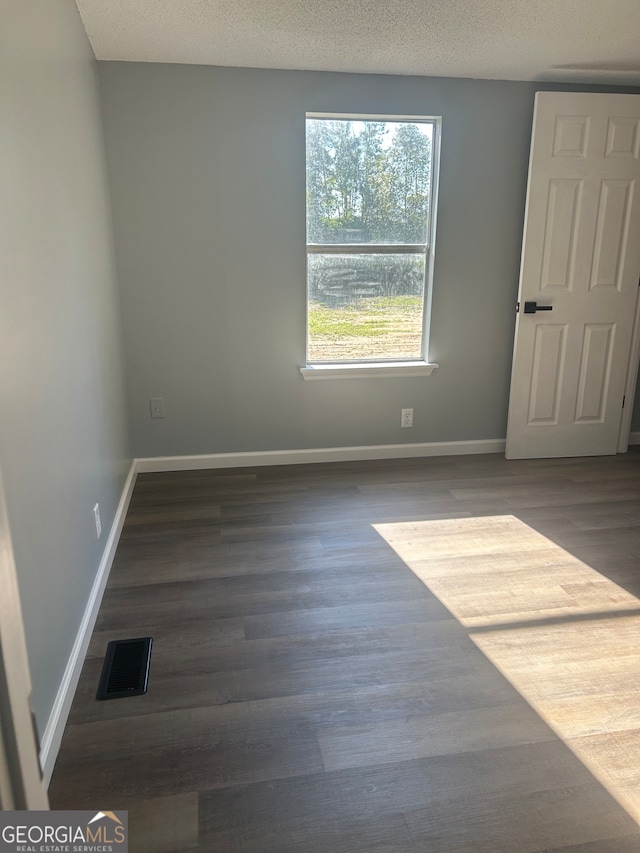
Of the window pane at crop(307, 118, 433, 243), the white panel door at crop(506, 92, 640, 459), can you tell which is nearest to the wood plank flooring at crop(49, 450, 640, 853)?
the white panel door at crop(506, 92, 640, 459)

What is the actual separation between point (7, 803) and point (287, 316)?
334 centimetres

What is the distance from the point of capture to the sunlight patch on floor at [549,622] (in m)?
1.78

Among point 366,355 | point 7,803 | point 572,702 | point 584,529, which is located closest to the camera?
point 7,803

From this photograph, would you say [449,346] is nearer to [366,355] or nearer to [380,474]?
[366,355]

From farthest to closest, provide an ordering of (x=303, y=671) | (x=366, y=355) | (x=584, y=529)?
(x=366, y=355) → (x=584, y=529) → (x=303, y=671)

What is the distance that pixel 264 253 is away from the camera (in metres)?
3.69

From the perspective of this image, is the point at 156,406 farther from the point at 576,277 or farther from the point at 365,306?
the point at 576,277

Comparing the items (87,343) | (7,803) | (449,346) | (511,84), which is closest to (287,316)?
(449,346)

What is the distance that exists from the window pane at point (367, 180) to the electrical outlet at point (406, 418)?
111 centimetres

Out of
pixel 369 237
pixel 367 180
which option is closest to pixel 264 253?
pixel 369 237

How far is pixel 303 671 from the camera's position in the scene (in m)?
2.05

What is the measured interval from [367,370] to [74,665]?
8.31ft

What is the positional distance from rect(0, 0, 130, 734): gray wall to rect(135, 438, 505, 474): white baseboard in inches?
38.4

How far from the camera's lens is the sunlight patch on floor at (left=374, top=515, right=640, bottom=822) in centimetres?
178
